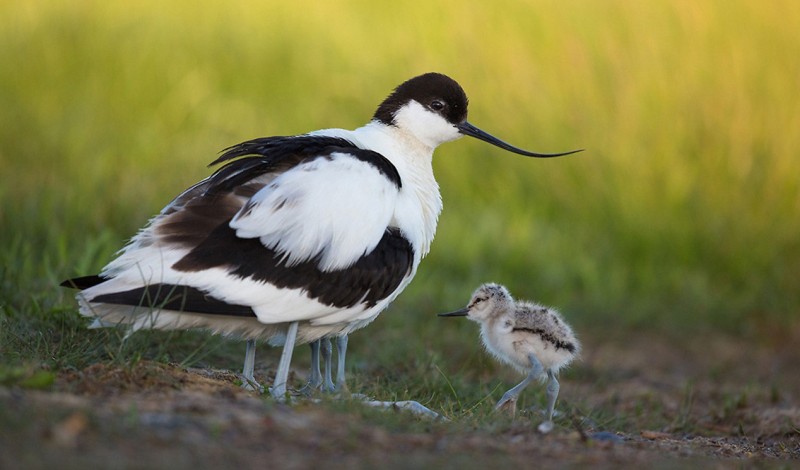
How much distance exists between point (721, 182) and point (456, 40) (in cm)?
283

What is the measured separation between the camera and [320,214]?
4.62 metres

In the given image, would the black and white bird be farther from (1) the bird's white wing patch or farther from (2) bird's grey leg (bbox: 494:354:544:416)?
(2) bird's grey leg (bbox: 494:354:544:416)

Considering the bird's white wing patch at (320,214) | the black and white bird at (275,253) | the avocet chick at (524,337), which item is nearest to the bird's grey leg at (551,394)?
the avocet chick at (524,337)

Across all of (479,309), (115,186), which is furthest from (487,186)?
(479,309)

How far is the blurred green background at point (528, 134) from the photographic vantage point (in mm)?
8219

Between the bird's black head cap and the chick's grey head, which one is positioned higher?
the bird's black head cap

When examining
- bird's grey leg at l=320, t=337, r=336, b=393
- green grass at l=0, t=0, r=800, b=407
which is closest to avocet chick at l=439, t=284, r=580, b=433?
bird's grey leg at l=320, t=337, r=336, b=393

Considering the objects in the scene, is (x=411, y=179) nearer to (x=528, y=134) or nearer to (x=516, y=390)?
(x=516, y=390)


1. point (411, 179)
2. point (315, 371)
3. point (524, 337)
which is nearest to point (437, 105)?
point (411, 179)

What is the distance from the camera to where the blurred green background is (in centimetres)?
822

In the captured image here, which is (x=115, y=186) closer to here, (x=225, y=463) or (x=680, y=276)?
(x=680, y=276)

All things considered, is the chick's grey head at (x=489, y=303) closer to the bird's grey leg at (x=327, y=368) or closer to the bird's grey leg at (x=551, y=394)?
the bird's grey leg at (x=551, y=394)

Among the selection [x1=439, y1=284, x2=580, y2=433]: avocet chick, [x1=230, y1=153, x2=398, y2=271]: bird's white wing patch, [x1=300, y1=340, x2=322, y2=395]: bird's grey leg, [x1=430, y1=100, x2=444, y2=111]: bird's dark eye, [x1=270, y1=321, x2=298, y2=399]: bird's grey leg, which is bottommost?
[x1=300, y1=340, x2=322, y2=395]: bird's grey leg

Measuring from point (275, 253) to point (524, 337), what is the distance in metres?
1.28
